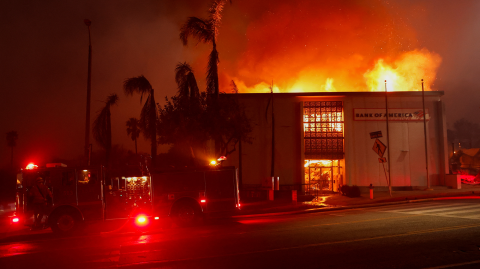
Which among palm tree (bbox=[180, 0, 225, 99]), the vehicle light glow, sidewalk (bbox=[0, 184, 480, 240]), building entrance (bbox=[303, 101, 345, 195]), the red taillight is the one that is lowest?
sidewalk (bbox=[0, 184, 480, 240])

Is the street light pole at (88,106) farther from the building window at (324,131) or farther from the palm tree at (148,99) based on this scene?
the building window at (324,131)

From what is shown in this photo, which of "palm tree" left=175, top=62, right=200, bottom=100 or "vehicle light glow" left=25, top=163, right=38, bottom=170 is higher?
"palm tree" left=175, top=62, right=200, bottom=100

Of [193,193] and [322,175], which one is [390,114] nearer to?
[322,175]

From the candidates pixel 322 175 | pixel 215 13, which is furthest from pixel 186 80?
pixel 322 175

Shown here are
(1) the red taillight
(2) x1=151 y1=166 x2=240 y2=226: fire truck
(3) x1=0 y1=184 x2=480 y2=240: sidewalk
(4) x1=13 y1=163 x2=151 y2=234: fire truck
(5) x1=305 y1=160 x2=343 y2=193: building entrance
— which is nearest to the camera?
(4) x1=13 y1=163 x2=151 y2=234: fire truck

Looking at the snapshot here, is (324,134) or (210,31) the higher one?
(210,31)

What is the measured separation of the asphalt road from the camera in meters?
7.61

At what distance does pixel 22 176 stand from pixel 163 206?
476 cm

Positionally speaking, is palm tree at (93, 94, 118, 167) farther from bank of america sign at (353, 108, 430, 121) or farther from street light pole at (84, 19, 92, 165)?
bank of america sign at (353, 108, 430, 121)

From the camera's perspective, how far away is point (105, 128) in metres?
22.8

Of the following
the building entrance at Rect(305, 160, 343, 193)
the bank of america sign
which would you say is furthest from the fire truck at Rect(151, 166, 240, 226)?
the bank of america sign

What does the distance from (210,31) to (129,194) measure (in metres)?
12.7

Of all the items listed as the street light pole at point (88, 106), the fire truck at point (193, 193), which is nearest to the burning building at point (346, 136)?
the street light pole at point (88, 106)

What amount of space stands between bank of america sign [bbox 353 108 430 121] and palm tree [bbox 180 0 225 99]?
1157 cm
